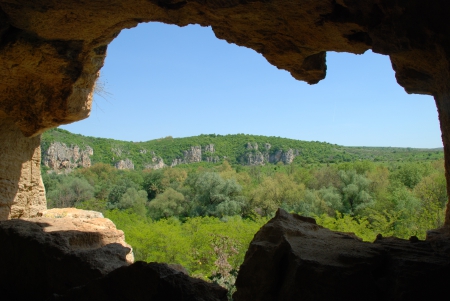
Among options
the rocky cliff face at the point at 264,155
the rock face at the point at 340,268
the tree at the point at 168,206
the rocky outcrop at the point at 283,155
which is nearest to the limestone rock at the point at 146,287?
the rock face at the point at 340,268

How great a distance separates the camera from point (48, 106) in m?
6.59

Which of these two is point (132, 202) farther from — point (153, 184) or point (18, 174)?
point (18, 174)

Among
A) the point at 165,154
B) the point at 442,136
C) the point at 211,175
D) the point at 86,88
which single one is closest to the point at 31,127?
the point at 86,88

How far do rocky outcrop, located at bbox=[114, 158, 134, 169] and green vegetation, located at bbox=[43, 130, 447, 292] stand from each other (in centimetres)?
1203

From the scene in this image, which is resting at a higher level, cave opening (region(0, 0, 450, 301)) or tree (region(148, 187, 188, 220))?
cave opening (region(0, 0, 450, 301))

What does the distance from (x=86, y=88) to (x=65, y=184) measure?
1212 inches

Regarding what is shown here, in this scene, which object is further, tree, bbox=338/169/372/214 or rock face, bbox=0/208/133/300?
tree, bbox=338/169/372/214

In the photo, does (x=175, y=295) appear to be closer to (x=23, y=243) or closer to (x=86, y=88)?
(x=23, y=243)

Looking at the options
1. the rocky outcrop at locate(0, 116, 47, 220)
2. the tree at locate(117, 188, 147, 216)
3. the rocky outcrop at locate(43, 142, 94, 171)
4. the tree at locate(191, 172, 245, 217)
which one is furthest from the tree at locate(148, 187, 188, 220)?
the rocky outcrop at locate(0, 116, 47, 220)

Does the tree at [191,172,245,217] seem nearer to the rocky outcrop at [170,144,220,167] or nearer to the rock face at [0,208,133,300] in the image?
the rock face at [0,208,133,300]

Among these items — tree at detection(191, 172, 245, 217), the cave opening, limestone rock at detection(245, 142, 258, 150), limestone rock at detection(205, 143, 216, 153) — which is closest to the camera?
the cave opening

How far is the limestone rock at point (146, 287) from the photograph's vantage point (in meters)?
3.22

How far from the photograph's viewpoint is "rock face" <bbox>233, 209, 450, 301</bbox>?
8.72 ft

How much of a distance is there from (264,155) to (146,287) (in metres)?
75.5
